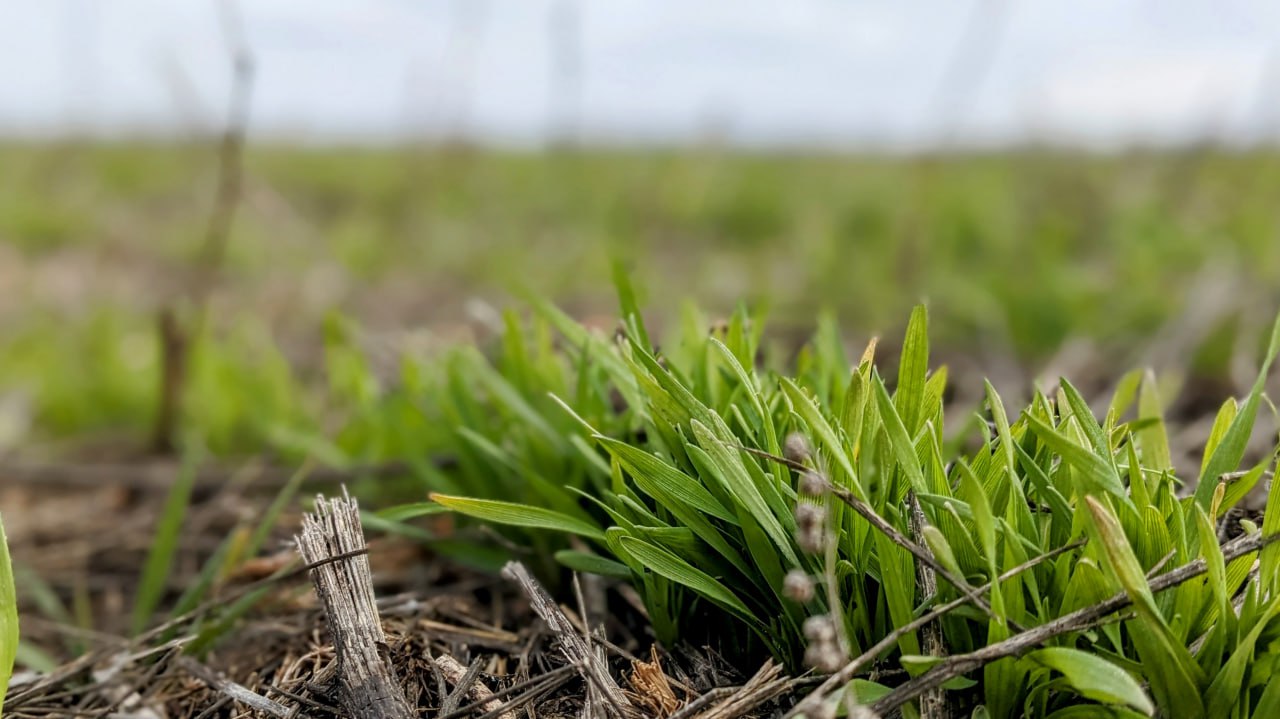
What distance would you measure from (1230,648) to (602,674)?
2.10 ft

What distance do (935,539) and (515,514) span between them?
1.64ft

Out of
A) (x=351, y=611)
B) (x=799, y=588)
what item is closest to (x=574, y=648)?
(x=351, y=611)

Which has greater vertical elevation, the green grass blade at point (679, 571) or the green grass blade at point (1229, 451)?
the green grass blade at point (1229, 451)

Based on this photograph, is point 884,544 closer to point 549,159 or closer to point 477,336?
point 477,336

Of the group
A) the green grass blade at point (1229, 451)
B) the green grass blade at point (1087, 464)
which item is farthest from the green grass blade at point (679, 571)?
the green grass blade at point (1229, 451)

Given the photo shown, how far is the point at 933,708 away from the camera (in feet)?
3.00

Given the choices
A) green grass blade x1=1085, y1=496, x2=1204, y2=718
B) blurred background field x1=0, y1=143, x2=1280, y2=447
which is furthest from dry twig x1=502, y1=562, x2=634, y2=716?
blurred background field x1=0, y1=143, x2=1280, y2=447

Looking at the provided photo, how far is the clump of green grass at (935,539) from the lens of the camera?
86 centimetres

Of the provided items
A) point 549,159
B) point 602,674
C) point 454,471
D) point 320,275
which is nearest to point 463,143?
point 549,159

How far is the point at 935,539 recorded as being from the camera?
0.88 meters

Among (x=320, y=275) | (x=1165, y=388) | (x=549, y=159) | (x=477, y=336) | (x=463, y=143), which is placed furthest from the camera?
(x=549, y=159)

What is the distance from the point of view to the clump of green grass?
0.86m

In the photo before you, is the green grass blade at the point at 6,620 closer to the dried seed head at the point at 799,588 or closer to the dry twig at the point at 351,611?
the dry twig at the point at 351,611

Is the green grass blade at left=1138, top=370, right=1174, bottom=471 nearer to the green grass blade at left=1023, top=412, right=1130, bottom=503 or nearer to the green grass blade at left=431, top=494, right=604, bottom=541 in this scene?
the green grass blade at left=1023, top=412, right=1130, bottom=503
